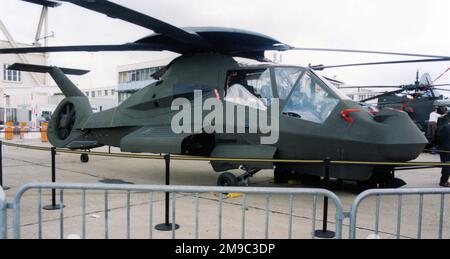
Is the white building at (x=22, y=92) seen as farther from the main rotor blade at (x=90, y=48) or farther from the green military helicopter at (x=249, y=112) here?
the green military helicopter at (x=249, y=112)

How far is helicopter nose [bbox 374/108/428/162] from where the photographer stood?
18.0ft

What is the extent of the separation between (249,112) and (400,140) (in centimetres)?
253

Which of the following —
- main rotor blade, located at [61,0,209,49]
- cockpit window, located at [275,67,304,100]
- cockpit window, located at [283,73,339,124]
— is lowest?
cockpit window, located at [283,73,339,124]

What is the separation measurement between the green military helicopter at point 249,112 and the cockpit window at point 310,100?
0.06ft

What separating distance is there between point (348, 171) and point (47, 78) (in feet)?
156

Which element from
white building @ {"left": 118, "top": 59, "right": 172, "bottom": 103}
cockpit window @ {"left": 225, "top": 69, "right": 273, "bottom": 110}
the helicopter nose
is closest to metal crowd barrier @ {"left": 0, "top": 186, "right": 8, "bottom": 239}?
cockpit window @ {"left": 225, "top": 69, "right": 273, "bottom": 110}

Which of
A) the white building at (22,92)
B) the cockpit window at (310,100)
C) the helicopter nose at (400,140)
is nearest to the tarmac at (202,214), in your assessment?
the helicopter nose at (400,140)

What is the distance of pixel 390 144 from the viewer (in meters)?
5.48

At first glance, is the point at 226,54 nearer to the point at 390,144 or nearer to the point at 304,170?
the point at 304,170

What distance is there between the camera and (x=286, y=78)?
6.34 metres

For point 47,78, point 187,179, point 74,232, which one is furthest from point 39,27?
point 74,232

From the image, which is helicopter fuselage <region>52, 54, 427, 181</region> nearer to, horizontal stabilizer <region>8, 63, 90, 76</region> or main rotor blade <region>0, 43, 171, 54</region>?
main rotor blade <region>0, 43, 171, 54</region>

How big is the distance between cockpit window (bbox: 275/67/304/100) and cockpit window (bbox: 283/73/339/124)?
11 centimetres

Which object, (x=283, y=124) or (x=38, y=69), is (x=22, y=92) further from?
(x=283, y=124)
